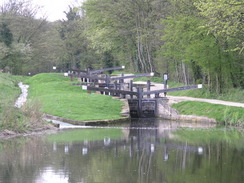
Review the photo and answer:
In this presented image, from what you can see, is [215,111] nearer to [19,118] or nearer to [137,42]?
[19,118]

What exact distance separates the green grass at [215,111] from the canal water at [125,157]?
2075 mm

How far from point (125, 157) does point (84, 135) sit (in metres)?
5.60

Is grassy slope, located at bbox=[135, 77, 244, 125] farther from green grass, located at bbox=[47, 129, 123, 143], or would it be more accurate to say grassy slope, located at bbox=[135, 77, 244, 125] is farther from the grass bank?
the grass bank

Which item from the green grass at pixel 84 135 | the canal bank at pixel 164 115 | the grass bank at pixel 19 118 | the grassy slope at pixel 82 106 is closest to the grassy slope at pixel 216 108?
the canal bank at pixel 164 115

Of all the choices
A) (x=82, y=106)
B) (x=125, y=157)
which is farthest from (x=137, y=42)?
(x=125, y=157)

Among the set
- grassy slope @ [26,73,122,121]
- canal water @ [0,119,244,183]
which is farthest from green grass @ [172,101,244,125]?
grassy slope @ [26,73,122,121]

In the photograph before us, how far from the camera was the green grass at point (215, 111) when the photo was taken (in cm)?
2299

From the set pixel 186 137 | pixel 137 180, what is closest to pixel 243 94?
pixel 186 137

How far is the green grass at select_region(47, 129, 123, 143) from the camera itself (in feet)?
59.4

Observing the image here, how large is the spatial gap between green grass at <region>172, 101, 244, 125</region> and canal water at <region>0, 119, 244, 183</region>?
2075mm

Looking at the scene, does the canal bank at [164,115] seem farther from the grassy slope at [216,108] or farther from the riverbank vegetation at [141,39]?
the riverbank vegetation at [141,39]

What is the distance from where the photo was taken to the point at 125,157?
1418cm

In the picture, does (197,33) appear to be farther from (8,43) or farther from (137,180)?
(8,43)

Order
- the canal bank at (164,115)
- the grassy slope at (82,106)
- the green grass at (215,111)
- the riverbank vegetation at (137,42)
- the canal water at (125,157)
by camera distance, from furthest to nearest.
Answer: the riverbank vegetation at (137,42)
the grassy slope at (82,106)
the canal bank at (164,115)
the green grass at (215,111)
the canal water at (125,157)
